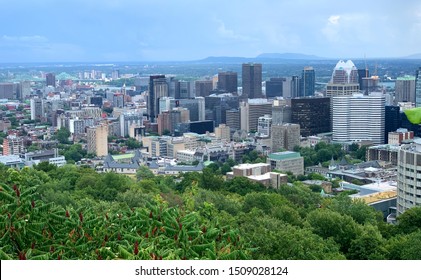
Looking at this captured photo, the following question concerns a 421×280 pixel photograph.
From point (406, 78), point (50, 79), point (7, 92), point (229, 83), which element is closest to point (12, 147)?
point (50, 79)

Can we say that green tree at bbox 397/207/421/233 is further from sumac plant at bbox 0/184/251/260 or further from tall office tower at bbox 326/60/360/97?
tall office tower at bbox 326/60/360/97

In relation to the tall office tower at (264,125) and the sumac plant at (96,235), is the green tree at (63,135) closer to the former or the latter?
the tall office tower at (264,125)

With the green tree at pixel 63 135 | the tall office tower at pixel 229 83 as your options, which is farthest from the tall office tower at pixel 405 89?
the green tree at pixel 63 135

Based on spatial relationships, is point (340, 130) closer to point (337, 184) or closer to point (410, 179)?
point (337, 184)

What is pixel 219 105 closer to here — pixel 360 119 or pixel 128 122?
pixel 128 122

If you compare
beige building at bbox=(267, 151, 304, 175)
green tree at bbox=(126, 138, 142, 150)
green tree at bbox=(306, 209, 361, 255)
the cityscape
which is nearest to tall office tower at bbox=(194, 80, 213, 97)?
the cityscape

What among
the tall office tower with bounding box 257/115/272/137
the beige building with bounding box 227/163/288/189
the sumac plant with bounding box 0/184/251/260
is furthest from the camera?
the tall office tower with bounding box 257/115/272/137
